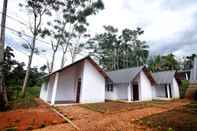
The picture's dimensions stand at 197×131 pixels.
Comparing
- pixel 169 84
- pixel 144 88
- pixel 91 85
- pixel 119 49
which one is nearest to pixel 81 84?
pixel 91 85

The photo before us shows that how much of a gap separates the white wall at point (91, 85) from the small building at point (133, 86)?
86.4 inches

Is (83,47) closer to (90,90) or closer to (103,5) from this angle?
(103,5)

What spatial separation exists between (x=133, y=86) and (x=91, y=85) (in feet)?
20.1

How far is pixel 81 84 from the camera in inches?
585

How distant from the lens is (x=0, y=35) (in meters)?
12.1

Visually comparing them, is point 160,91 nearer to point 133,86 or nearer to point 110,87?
point 133,86

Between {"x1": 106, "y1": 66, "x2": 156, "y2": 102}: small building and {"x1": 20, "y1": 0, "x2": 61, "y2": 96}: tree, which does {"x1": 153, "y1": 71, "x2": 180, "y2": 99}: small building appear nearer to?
{"x1": 106, "y1": 66, "x2": 156, "y2": 102}: small building

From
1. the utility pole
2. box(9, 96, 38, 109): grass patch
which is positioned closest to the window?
box(9, 96, 38, 109): grass patch

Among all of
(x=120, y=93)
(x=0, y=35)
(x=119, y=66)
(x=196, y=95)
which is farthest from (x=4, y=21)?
(x=119, y=66)

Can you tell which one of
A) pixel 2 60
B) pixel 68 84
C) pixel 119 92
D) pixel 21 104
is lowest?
pixel 21 104

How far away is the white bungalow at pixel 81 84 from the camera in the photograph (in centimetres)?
1430

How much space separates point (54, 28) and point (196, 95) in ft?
71.1

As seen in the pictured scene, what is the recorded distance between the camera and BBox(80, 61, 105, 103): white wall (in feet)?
47.1

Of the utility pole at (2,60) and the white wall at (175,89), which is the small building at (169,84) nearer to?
the white wall at (175,89)
